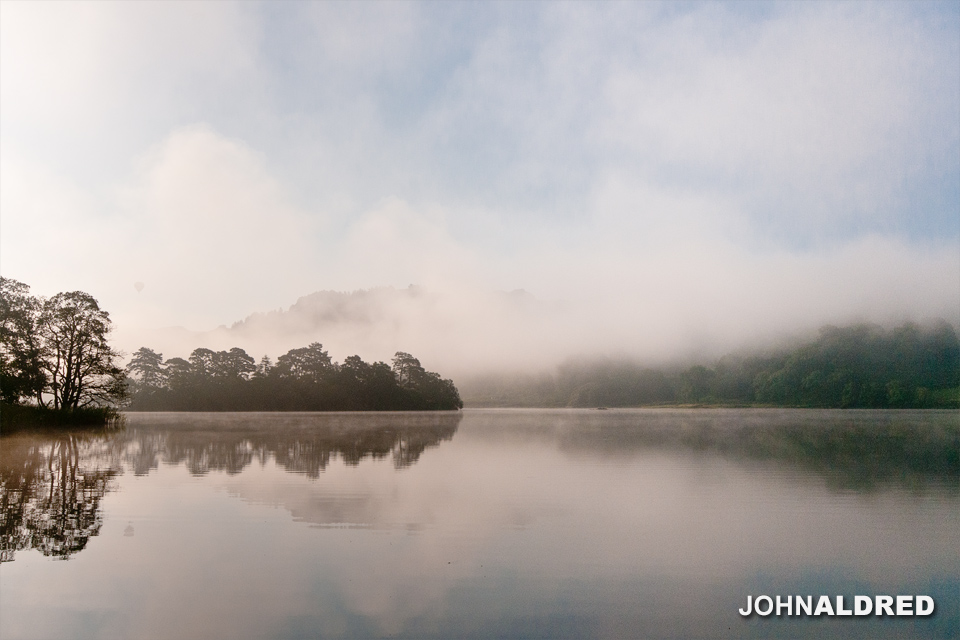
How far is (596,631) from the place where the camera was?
6.97m

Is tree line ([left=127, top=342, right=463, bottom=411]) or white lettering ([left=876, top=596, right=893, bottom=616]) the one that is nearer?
white lettering ([left=876, top=596, right=893, bottom=616])

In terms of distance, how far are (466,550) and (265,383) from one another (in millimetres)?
115018

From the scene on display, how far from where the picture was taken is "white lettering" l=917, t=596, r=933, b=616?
795 cm

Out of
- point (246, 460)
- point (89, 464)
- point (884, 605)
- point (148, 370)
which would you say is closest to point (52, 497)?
point (89, 464)

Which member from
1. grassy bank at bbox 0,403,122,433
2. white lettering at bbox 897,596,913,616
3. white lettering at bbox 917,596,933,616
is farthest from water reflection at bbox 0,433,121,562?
grassy bank at bbox 0,403,122,433

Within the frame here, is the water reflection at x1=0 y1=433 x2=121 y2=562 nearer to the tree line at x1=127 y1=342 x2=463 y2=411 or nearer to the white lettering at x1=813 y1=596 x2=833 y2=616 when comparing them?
the white lettering at x1=813 y1=596 x2=833 y2=616

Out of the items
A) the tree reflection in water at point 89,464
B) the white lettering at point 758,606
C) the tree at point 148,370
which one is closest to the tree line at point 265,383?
the tree at point 148,370

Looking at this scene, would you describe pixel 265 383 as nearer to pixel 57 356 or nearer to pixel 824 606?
pixel 57 356

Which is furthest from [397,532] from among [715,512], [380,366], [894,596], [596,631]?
[380,366]

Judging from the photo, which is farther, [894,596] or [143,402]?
[143,402]

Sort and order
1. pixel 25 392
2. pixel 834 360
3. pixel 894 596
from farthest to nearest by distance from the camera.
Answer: pixel 834 360 < pixel 25 392 < pixel 894 596

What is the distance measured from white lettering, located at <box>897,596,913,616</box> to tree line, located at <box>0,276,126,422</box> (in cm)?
4990

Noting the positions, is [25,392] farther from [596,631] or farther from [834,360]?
[834,360]

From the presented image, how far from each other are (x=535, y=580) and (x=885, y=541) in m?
7.00
